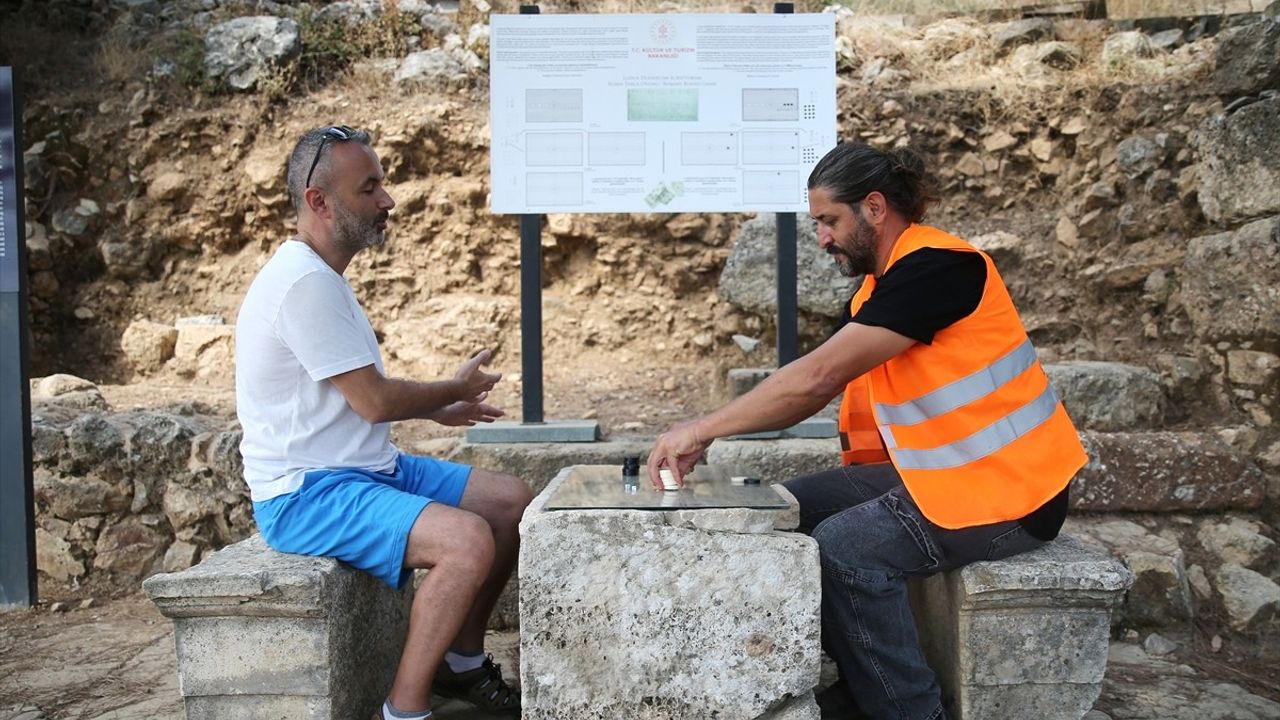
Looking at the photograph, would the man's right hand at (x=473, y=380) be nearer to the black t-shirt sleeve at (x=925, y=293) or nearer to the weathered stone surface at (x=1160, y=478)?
the black t-shirt sleeve at (x=925, y=293)

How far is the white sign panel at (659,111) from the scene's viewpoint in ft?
12.9

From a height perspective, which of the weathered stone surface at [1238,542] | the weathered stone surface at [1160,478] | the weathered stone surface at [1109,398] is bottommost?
the weathered stone surface at [1238,542]

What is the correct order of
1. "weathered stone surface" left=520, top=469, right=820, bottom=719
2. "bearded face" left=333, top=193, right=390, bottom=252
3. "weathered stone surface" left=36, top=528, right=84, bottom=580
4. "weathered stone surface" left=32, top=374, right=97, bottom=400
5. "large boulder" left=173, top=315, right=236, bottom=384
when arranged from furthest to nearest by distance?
"large boulder" left=173, top=315, right=236, bottom=384 < "weathered stone surface" left=32, top=374, right=97, bottom=400 < "weathered stone surface" left=36, top=528, right=84, bottom=580 < "bearded face" left=333, top=193, right=390, bottom=252 < "weathered stone surface" left=520, top=469, right=820, bottom=719

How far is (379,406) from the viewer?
8.28ft

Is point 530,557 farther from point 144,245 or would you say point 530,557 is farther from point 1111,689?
point 144,245

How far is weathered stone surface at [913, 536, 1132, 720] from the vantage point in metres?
2.39

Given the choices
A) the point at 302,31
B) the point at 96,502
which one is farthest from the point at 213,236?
the point at 96,502

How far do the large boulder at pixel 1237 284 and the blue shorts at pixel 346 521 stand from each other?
3.79 m

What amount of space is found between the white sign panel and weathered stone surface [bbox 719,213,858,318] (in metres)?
1.37

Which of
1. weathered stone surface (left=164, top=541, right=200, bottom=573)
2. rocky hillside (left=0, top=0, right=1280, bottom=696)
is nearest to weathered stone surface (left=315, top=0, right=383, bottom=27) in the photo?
rocky hillside (left=0, top=0, right=1280, bottom=696)

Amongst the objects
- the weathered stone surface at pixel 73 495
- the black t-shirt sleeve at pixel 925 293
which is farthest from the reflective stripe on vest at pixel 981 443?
the weathered stone surface at pixel 73 495

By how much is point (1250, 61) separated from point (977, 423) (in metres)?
3.60

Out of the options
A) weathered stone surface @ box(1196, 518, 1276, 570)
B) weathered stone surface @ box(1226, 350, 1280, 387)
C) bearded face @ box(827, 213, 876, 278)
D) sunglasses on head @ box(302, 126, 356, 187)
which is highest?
sunglasses on head @ box(302, 126, 356, 187)

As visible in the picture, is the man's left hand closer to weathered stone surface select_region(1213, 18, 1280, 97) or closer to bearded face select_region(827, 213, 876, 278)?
bearded face select_region(827, 213, 876, 278)
